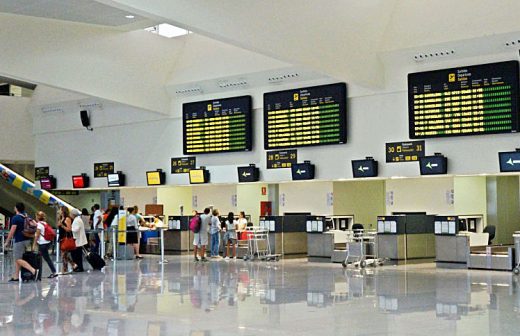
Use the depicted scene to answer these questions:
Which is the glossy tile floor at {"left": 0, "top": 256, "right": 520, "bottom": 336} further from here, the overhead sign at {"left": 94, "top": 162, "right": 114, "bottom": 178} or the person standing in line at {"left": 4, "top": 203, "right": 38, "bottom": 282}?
the overhead sign at {"left": 94, "top": 162, "right": 114, "bottom": 178}

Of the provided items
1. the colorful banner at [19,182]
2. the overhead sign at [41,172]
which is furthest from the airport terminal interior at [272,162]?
the colorful banner at [19,182]

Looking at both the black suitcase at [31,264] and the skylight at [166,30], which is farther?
the skylight at [166,30]

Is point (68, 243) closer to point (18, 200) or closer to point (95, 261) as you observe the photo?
point (95, 261)

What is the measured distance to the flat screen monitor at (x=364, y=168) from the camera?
20.0 m

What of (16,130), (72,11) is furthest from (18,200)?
(72,11)

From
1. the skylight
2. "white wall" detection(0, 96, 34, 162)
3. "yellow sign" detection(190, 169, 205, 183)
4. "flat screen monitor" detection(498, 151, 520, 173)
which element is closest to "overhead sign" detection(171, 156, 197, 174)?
"yellow sign" detection(190, 169, 205, 183)

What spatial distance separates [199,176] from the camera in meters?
24.3

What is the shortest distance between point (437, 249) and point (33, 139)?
56.4 feet

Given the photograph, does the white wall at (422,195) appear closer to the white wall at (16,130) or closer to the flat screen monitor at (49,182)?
the flat screen monitor at (49,182)

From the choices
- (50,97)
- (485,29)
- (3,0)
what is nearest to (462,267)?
(485,29)

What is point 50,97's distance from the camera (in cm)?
2888

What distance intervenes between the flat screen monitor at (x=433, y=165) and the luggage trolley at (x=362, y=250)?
247 cm

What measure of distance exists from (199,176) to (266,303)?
41.3 ft

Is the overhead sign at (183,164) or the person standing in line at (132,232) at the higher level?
the overhead sign at (183,164)
